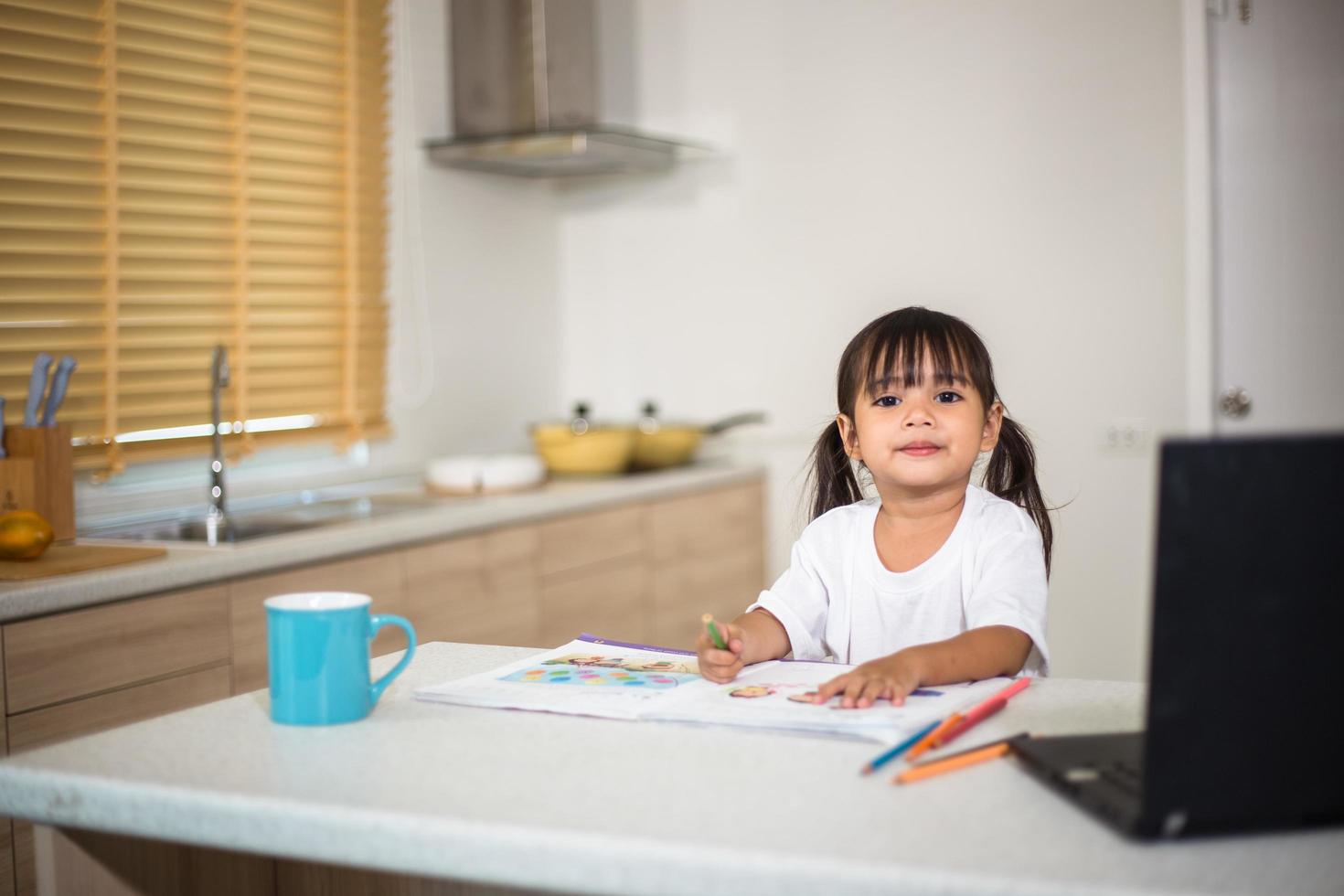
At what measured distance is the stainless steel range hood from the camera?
11.5 feet

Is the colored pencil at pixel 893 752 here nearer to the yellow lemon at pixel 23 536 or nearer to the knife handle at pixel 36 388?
the yellow lemon at pixel 23 536

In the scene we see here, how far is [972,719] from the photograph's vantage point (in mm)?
1045

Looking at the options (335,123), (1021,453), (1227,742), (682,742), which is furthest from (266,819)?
(335,123)

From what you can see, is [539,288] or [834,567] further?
[539,288]

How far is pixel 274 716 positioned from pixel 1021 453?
98 cm

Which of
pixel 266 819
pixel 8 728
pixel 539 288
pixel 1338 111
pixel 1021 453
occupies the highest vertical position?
pixel 1338 111

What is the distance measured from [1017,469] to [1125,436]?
192 cm

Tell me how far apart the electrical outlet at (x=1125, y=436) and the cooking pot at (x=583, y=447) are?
4.21 feet

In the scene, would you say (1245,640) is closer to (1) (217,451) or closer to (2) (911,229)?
(1) (217,451)

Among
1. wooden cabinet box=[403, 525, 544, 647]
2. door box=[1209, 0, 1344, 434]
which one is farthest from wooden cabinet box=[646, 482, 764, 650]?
door box=[1209, 0, 1344, 434]

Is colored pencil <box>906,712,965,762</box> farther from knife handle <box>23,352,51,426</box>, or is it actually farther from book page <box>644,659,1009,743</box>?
knife handle <box>23,352,51,426</box>

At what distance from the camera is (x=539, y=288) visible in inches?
160

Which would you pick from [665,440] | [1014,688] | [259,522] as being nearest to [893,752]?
[1014,688]

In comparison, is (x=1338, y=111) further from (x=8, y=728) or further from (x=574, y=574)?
(x=8, y=728)
